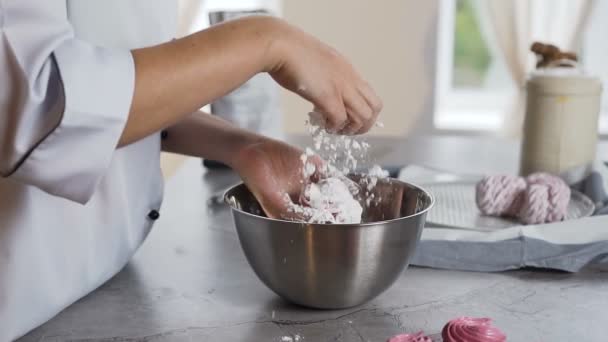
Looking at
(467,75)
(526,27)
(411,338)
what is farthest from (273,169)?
(467,75)

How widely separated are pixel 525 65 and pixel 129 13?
2273 mm

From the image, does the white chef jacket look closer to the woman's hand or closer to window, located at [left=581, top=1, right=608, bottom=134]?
the woman's hand

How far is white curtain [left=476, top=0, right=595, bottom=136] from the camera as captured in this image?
2766 mm

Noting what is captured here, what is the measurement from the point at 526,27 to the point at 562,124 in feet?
5.68

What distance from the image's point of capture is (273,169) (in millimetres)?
847

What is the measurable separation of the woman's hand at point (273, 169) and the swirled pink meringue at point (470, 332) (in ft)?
0.76

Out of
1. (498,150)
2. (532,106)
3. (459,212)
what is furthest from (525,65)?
(459,212)

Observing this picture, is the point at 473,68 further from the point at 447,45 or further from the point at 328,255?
A: the point at 328,255

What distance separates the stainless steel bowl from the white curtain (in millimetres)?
2203

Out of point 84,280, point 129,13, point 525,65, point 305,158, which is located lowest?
point 525,65

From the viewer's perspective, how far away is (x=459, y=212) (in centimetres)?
112

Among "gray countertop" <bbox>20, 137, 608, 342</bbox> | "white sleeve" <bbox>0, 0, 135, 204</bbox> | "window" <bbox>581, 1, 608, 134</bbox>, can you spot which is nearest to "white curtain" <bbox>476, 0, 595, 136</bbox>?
"window" <bbox>581, 1, 608, 134</bbox>

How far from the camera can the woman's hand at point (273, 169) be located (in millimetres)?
825

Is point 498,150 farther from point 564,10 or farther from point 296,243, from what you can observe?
point 564,10
